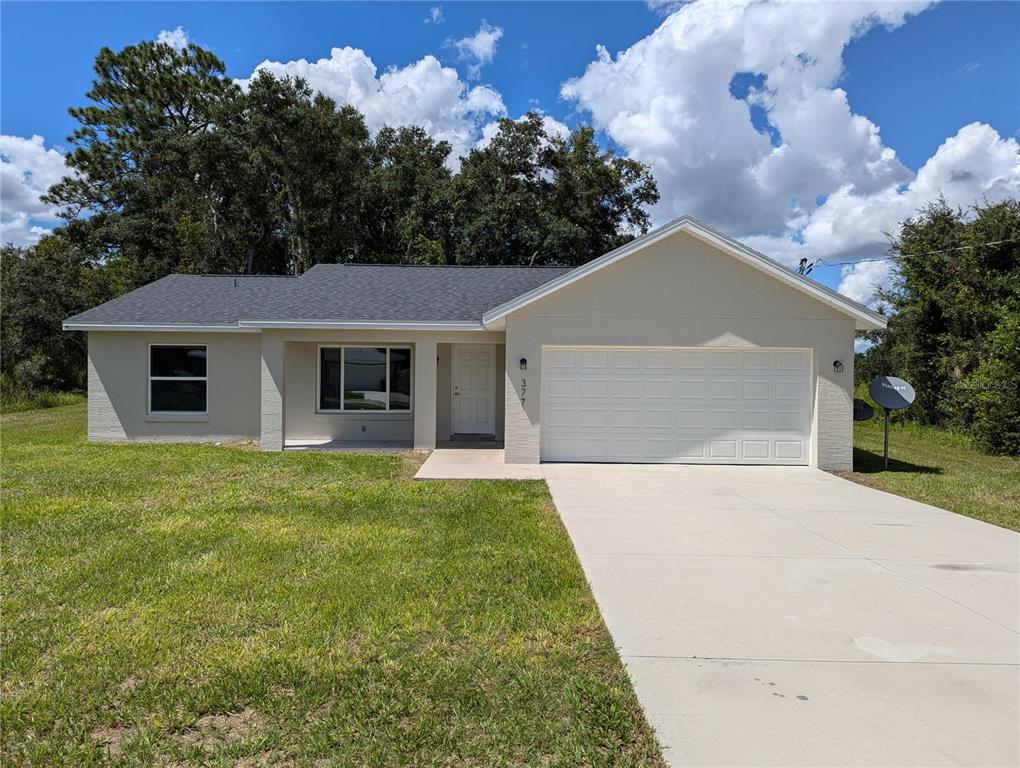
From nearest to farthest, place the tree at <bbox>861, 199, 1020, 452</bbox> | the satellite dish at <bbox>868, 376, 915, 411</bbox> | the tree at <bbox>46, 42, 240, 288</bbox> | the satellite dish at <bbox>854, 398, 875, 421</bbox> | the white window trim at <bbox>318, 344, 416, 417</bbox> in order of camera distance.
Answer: the satellite dish at <bbox>868, 376, 915, 411</bbox> < the satellite dish at <bbox>854, 398, 875, 421</bbox> < the white window trim at <bbox>318, 344, 416, 417</bbox> < the tree at <bbox>861, 199, 1020, 452</bbox> < the tree at <bbox>46, 42, 240, 288</bbox>

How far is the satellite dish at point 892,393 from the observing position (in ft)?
36.9

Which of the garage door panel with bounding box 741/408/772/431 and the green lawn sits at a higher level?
the garage door panel with bounding box 741/408/772/431

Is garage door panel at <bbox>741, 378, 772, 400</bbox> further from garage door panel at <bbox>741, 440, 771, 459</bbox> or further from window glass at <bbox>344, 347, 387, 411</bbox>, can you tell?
window glass at <bbox>344, 347, 387, 411</bbox>

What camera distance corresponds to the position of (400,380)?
46.5 feet

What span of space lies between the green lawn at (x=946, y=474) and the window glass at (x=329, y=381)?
1078 centimetres

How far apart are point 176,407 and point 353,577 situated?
1073 cm

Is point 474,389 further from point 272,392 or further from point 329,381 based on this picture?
point 272,392

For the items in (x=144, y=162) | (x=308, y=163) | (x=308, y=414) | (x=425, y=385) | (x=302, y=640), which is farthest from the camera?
(x=144, y=162)

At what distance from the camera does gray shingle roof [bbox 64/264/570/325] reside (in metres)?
12.5

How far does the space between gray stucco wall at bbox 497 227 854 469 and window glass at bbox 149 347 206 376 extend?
7548 mm

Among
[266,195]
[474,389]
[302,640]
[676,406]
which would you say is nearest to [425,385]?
[474,389]

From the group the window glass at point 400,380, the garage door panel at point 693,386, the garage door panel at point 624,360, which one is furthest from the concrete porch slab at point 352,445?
the garage door panel at point 693,386

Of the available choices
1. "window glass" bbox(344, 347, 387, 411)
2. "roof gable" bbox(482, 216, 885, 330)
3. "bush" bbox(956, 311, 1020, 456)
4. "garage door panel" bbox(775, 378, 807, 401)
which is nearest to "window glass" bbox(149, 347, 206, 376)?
"window glass" bbox(344, 347, 387, 411)

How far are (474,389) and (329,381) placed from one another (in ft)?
11.3
